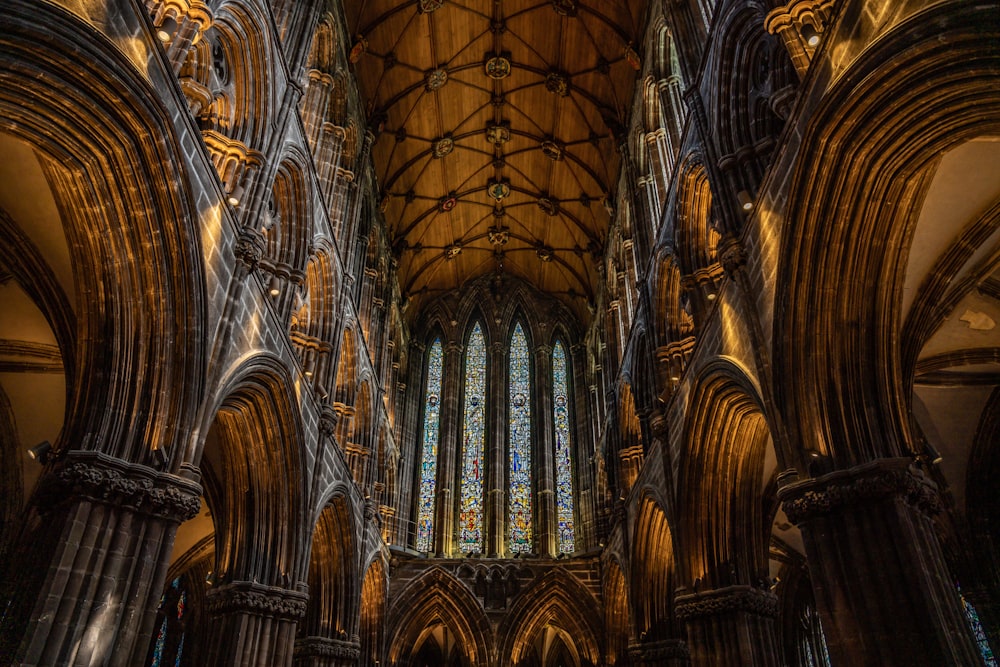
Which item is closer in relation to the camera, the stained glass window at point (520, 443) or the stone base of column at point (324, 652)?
the stone base of column at point (324, 652)

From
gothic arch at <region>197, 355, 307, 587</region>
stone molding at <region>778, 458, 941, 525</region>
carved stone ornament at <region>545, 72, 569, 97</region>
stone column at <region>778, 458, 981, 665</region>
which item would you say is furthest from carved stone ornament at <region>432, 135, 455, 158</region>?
stone molding at <region>778, 458, 941, 525</region>

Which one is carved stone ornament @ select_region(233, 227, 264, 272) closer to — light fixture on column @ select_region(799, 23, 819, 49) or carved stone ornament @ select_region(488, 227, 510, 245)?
light fixture on column @ select_region(799, 23, 819, 49)

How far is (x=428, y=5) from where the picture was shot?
19.6 m

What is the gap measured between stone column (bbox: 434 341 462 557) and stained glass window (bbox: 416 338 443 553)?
0.38 metres

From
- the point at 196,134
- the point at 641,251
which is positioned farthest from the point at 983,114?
the point at 641,251

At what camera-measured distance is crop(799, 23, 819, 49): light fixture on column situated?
29.8ft

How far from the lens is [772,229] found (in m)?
9.48

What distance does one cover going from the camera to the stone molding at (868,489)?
24.4 ft

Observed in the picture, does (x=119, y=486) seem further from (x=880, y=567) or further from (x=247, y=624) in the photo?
(x=880, y=567)

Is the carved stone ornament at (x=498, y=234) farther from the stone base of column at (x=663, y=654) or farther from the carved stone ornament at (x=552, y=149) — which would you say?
the stone base of column at (x=663, y=654)

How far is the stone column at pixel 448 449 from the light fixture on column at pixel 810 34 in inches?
739

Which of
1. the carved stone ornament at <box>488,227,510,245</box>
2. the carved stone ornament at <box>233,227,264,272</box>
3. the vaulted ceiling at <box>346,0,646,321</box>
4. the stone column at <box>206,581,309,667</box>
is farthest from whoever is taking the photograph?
the carved stone ornament at <box>488,227,510,245</box>

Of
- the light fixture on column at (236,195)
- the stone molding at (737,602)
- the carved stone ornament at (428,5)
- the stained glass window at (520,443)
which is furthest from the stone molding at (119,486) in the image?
the stained glass window at (520,443)

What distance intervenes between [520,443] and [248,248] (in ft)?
56.9
